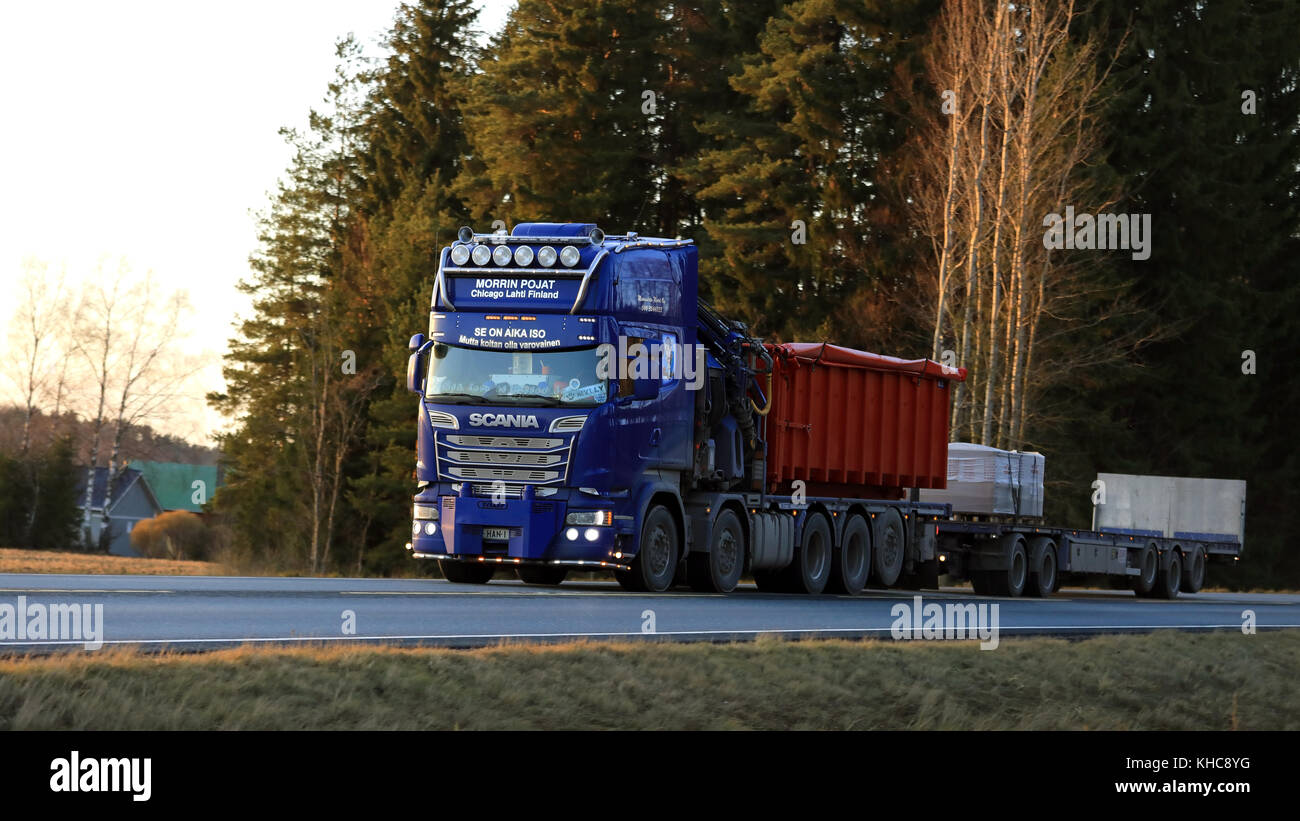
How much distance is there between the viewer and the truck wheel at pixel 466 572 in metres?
24.5

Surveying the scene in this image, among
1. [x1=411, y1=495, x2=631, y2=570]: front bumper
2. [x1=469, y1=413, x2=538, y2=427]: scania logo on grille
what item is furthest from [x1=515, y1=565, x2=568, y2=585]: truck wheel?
[x1=469, y1=413, x2=538, y2=427]: scania logo on grille

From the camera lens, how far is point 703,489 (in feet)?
80.4

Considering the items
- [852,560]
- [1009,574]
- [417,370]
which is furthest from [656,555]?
[1009,574]

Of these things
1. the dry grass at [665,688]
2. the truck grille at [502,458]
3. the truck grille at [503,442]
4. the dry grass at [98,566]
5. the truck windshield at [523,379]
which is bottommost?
the dry grass at [98,566]

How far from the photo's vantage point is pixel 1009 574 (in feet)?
98.0

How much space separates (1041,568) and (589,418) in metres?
11.8

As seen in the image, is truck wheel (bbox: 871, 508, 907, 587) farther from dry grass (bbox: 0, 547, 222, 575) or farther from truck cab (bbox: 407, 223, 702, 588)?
dry grass (bbox: 0, 547, 222, 575)

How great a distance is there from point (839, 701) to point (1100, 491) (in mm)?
23559

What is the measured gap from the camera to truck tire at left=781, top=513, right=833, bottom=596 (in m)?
25.9

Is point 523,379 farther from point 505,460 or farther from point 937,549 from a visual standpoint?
point 937,549

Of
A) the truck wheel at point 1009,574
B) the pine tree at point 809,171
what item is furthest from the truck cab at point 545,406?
the pine tree at point 809,171

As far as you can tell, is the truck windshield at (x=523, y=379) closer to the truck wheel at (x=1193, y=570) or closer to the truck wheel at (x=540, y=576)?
the truck wheel at (x=540, y=576)

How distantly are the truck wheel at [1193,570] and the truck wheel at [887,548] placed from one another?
1030cm
